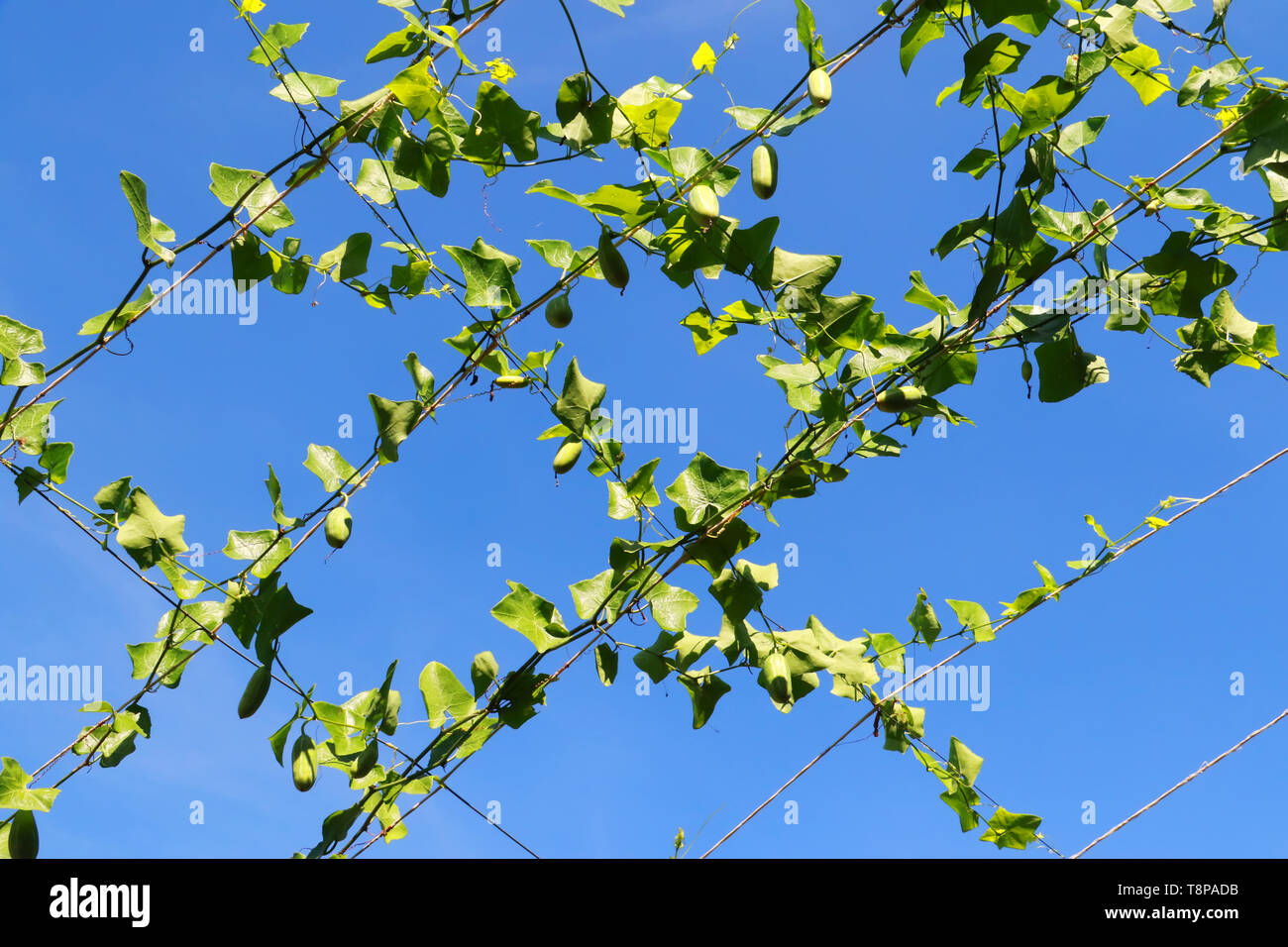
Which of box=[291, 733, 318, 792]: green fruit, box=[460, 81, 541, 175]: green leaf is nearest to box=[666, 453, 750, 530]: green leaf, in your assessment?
box=[460, 81, 541, 175]: green leaf

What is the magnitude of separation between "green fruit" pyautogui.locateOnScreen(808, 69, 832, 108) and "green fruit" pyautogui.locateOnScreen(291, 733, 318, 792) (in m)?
1.45

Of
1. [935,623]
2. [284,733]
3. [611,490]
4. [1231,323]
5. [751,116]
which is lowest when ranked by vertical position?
[284,733]

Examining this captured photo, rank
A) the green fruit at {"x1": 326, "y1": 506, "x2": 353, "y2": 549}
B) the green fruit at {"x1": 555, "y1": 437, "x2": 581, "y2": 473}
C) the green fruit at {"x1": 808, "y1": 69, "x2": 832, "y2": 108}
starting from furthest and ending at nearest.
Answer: the green fruit at {"x1": 326, "y1": 506, "x2": 353, "y2": 549}, the green fruit at {"x1": 555, "y1": 437, "x2": 581, "y2": 473}, the green fruit at {"x1": 808, "y1": 69, "x2": 832, "y2": 108}

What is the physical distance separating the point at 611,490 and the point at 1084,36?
3.75 ft

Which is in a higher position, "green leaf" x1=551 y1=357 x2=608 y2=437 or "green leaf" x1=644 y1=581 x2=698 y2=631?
"green leaf" x1=551 y1=357 x2=608 y2=437

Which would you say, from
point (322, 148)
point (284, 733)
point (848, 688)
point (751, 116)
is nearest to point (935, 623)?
point (848, 688)

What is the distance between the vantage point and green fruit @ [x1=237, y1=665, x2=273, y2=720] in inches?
61.7

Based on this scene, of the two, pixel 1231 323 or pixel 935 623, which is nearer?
pixel 1231 323

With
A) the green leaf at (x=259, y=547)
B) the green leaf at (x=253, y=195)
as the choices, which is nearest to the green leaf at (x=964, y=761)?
the green leaf at (x=259, y=547)

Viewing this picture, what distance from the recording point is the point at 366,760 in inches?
61.4

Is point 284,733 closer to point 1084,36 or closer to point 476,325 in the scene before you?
point 476,325

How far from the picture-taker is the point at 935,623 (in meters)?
2.02

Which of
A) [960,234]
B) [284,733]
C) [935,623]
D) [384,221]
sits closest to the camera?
[960,234]

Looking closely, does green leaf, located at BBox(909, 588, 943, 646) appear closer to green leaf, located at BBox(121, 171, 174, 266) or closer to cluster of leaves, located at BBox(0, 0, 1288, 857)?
cluster of leaves, located at BBox(0, 0, 1288, 857)
